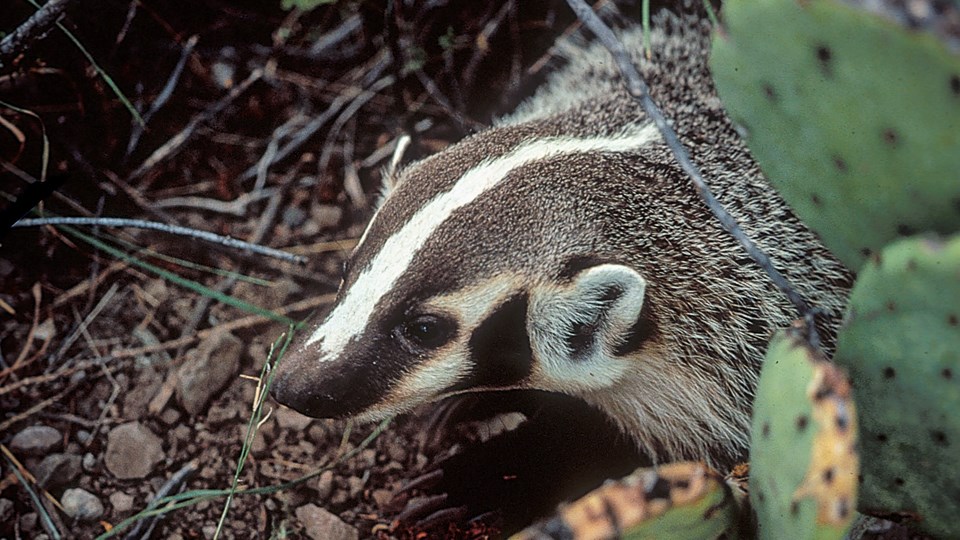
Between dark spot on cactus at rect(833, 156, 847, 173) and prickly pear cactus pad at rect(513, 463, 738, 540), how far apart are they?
58 cm

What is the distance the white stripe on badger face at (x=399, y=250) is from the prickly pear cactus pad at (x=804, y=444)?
0.91 meters

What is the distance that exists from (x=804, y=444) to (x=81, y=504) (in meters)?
2.03

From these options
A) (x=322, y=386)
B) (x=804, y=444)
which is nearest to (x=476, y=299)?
(x=322, y=386)

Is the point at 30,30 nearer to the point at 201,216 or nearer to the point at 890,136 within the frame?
the point at 201,216

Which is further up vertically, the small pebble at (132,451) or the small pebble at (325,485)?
the small pebble at (132,451)

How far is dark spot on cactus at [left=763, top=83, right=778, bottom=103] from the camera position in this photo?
1.66 meters

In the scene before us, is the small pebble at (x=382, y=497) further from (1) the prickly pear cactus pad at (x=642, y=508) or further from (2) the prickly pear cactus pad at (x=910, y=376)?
(2) the prickly pear cactus pad at (x=910, y=376)

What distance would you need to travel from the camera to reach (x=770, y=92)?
5.48 feet

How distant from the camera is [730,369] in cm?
239

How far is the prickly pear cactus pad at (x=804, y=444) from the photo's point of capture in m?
1.35

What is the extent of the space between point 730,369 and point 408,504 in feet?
3.12

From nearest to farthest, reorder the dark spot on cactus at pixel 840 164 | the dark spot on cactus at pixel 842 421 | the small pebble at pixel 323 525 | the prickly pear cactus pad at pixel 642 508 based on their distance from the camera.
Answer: the dark spot on cactus at pixel 842 421, the prickly pear cactus pad at pixel 642 508, the dark spot on cactus at pixel 840 164, the small pebble at pixel 323 525

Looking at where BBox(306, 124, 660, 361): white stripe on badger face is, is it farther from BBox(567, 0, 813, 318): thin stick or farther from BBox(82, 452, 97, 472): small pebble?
BBox(82, 452, 97, 472): small pebble

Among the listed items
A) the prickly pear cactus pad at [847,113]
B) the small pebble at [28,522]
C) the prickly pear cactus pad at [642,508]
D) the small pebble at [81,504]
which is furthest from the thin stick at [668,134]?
the small pebble at [28,522]
